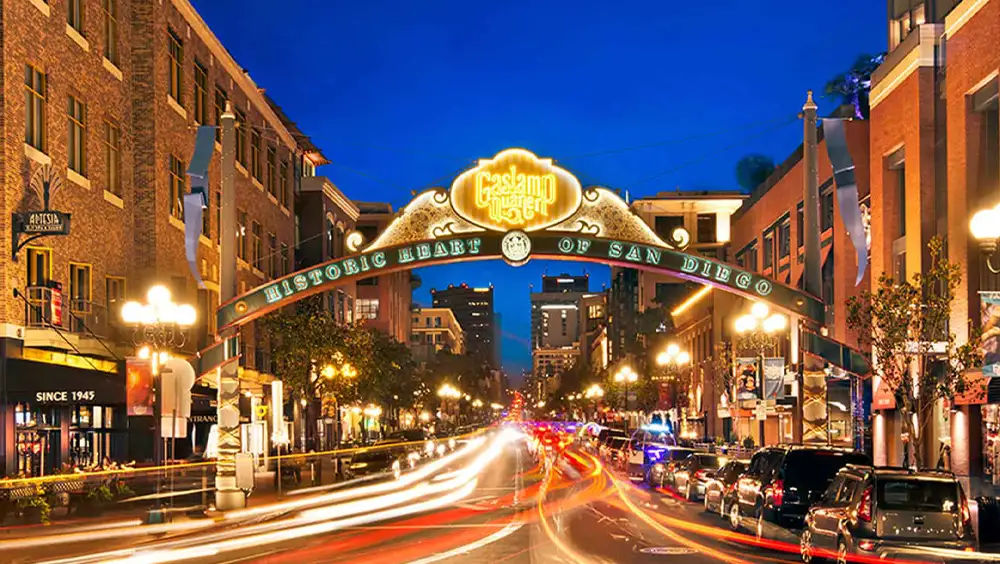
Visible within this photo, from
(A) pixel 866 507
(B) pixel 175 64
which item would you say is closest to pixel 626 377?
(B) pixel 175 64

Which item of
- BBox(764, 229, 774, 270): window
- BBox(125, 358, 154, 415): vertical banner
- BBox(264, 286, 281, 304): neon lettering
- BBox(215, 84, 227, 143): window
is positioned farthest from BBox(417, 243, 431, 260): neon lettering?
BBox(764, 229, 774, 270): window

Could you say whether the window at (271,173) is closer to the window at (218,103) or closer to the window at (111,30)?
the window at (218,103)

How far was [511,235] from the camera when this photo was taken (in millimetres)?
32062

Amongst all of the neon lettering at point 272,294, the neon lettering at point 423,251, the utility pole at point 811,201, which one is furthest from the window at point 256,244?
the utility pole at point 811,201

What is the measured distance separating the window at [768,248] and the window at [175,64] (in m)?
31.0

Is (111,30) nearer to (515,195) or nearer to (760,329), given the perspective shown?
(515,195)

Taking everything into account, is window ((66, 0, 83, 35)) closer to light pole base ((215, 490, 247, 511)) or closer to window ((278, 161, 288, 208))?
light pole base ((215, 490, 247, 511))

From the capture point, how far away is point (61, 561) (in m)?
20.7

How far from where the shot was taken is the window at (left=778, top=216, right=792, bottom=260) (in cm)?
5916

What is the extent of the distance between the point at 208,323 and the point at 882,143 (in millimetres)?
25909

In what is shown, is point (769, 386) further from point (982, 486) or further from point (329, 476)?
point (329, 476)

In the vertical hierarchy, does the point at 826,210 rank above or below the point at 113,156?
below

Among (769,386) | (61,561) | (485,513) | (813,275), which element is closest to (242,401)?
(769,386)

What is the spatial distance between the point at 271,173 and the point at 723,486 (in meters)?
42.8
